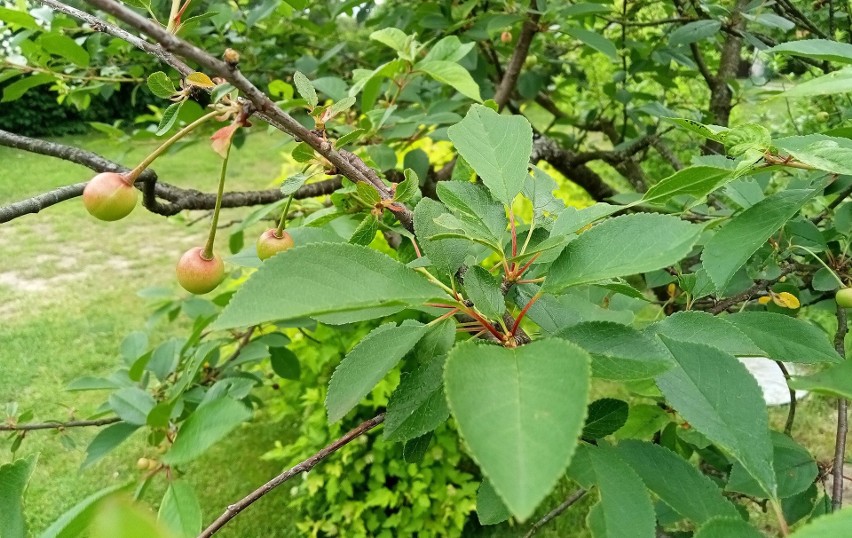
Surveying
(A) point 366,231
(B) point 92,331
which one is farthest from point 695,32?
(B) point 92,331

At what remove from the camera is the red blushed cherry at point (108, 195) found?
650mm

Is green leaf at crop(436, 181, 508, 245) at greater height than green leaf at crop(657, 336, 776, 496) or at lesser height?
greater

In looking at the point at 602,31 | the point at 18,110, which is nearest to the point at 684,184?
the point at 602,31

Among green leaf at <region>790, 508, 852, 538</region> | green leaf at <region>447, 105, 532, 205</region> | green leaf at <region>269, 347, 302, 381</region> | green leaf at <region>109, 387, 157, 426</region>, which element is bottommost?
green leaf at <region>269, 347, 302, 381</region>

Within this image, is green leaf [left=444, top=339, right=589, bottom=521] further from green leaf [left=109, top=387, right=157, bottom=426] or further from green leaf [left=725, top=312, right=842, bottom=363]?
green leaf [left=109, top=387, right=157, bottom=426]

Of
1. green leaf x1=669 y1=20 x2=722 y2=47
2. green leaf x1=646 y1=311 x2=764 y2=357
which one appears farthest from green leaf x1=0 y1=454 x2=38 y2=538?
green leaf x1=669 y1=20 x2=722 y2=47

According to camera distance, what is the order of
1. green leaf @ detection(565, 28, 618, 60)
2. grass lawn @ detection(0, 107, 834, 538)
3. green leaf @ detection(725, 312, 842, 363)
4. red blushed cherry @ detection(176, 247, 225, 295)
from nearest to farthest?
green leaf @ detection(725, 312, 842, 363)
red blushed cherry @ detection(176, 247, 225, 295)
green leaf @ detection(565, 28, 618, 60)
grass lawn @ detection(0, 107, 834, 538)

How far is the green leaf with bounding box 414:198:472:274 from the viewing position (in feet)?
1.96

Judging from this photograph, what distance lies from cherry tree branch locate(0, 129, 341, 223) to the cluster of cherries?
0.06m

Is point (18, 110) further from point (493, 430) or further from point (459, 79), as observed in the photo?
point (493, 430)

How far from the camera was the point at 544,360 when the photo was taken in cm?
39

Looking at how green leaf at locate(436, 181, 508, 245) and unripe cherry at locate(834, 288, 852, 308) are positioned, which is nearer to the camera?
green leaf at locate(436, 181, 508, 245)

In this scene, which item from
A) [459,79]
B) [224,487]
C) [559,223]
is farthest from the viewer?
[224,487]

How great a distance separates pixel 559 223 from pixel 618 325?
0.13m
